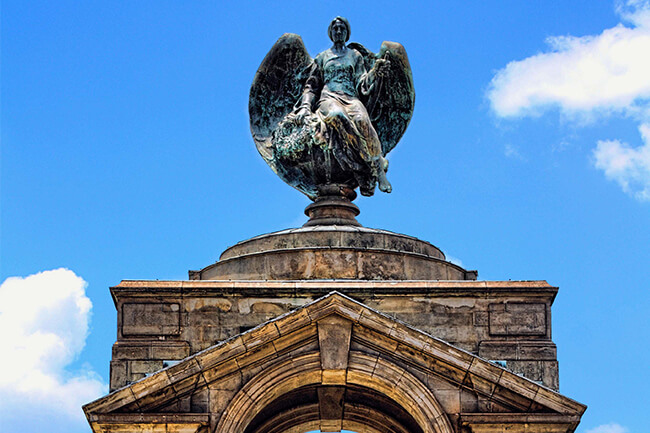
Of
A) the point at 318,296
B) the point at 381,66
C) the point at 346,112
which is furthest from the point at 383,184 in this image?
the point at 318,296

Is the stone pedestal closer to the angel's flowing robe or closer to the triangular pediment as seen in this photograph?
the triangular pediment

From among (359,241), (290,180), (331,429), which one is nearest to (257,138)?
(290,180)

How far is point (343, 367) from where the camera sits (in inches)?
1258

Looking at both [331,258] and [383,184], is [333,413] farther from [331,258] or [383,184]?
[383,184]

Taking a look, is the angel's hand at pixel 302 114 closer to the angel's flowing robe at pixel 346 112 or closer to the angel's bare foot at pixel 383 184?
the angel's flowing robe at pixel 346 112

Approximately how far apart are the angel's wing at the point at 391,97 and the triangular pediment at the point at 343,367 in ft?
27.8

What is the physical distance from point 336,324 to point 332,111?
7320 mm

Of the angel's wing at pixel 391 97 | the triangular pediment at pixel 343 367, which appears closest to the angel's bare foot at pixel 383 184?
the angel's wing at pixel 391 97

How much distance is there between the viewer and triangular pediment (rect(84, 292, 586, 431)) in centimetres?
3109

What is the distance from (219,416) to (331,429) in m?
5.77

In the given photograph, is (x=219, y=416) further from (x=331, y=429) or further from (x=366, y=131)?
(x=366, y=131)

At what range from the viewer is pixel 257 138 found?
3969 centimetres

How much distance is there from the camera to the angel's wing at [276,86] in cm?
3925

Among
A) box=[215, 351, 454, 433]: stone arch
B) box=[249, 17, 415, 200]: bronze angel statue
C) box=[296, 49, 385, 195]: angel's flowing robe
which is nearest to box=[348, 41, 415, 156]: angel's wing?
box=[249, 17, 415, 200]: bronze angel statue
